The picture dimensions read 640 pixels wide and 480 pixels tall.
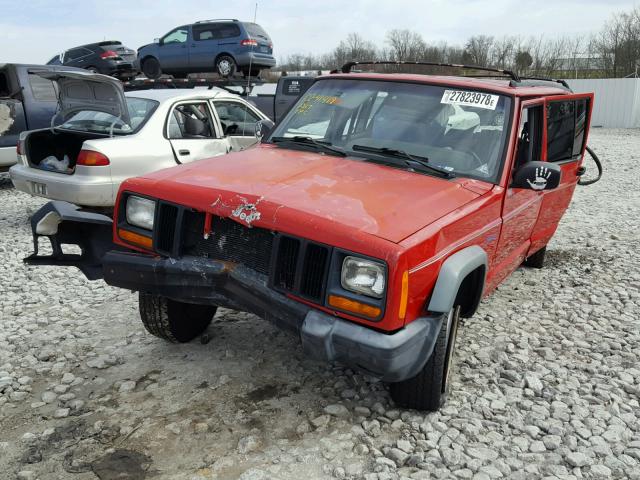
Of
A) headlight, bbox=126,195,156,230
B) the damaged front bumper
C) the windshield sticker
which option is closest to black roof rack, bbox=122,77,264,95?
the windshield sticker

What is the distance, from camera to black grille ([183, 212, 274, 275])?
9.84 feet

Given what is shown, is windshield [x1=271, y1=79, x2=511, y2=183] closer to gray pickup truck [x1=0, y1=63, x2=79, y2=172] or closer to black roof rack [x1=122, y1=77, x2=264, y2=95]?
gray pickup truck [x1=0, y1=63, x2=79, y2=172]

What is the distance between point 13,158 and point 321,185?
7.13 m

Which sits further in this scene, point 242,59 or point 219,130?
point 242,59

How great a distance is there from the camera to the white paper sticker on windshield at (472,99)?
3.81m

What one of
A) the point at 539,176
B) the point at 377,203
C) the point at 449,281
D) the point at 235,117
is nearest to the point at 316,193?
the point at 377,203

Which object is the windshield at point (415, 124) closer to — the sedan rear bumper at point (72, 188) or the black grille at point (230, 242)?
the black grille at point (230, 242)

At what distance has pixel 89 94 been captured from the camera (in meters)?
5.48

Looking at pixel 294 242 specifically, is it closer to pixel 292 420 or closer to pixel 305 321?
pixel 305 321

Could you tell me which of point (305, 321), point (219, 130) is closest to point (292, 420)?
point (305, 321)

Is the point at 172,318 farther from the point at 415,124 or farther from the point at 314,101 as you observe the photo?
the point at 415,124

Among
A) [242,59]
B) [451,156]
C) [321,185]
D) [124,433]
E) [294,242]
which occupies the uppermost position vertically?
[242,59]

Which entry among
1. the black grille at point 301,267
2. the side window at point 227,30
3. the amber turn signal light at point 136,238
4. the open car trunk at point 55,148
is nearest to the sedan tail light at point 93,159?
the open car trunk at point 55,148

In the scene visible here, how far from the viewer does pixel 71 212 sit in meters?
3.62
